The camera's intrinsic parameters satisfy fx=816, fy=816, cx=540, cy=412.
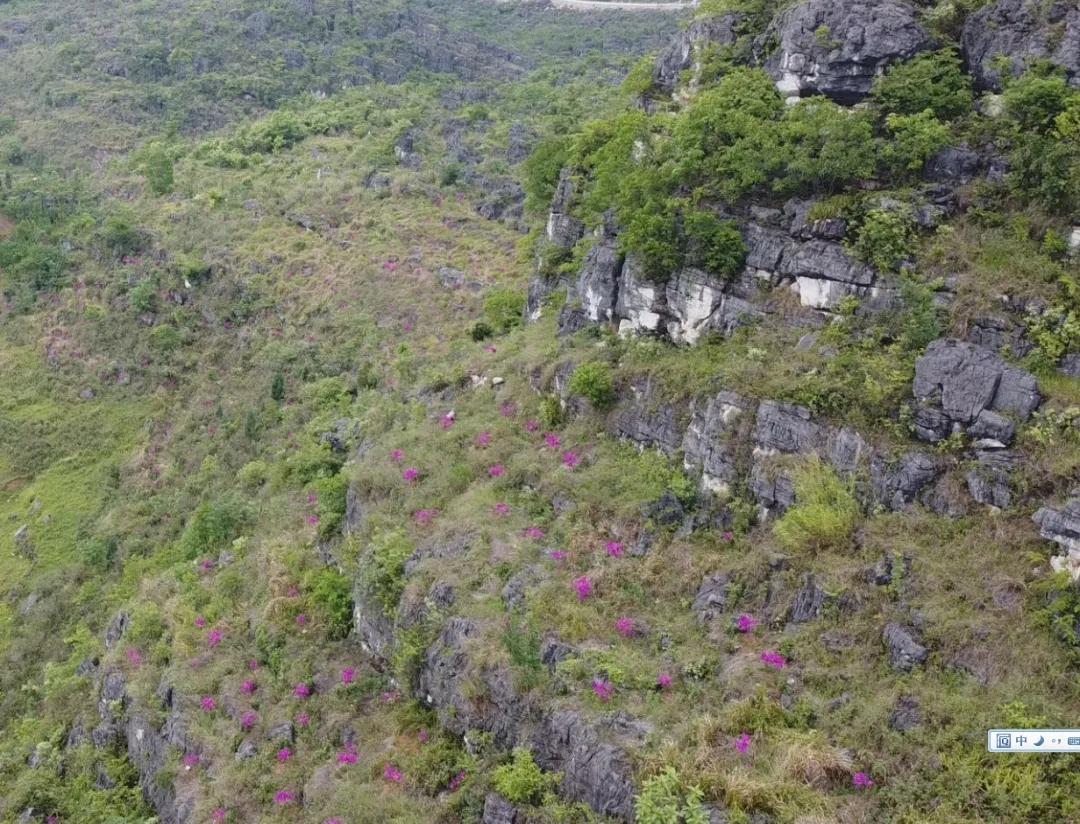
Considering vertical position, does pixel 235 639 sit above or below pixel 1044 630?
below

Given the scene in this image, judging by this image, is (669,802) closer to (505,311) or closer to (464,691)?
(464,691)

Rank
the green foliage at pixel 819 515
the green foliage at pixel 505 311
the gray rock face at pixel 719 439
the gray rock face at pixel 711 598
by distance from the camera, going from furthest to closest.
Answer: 1. the green foliage at pixel 505 311
2. the gray rock face at pixel 719 439
3. the gray rock face at pixel 711 598
4. the green foliage at pixel 819 515

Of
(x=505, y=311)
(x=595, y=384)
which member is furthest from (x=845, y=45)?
(x=505, y=311)

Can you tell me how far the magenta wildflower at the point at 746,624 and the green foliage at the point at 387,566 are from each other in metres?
7.69

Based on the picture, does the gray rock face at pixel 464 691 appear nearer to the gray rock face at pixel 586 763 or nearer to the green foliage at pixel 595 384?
the gray rock face at pixel 586 763

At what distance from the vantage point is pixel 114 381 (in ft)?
132

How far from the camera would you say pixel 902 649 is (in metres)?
13.8

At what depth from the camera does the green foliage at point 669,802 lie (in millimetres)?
12070

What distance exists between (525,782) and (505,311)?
20544mm

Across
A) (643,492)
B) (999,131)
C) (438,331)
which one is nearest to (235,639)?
(643,492)

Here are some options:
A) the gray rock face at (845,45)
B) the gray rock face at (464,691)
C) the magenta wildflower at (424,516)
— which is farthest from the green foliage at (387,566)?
the gray rock face at (845,45)

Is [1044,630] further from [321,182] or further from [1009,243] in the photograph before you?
[321,182]

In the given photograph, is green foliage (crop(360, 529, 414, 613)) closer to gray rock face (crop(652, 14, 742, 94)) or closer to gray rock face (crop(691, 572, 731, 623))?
gray rock face (crop(691, 572, 731, 623))

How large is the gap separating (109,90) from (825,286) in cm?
6504
